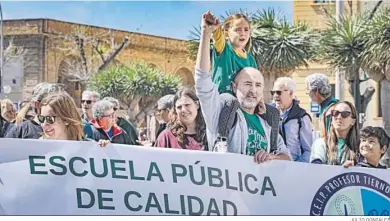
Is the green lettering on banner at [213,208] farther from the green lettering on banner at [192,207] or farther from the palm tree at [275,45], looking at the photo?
the palm tree at [275,45]

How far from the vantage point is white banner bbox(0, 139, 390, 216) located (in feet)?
14.5

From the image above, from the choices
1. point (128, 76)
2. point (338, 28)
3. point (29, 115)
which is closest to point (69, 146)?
point (29, 115)

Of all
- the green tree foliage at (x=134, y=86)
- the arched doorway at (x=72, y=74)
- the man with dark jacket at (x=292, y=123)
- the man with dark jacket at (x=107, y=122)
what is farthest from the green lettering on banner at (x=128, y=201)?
the arched doorway at (x=72, y=74)

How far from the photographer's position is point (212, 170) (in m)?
4.68

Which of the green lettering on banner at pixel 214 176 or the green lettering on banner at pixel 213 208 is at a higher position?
the green lettering on banner at pixel 214 176

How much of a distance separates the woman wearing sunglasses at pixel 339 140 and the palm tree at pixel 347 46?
16.5 m

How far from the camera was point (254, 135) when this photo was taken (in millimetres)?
4980

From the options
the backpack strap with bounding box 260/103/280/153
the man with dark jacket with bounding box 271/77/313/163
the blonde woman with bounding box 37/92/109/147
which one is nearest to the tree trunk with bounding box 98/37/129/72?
the man with dark jacket with bounding box 271/77/313/163

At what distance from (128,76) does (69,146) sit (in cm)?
3071

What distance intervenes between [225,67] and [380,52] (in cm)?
1593

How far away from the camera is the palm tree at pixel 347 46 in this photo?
21938mm

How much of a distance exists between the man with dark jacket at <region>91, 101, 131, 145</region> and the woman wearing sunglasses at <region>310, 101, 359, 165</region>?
2.13m

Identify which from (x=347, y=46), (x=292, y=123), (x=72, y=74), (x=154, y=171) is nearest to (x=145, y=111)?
(x=72, y=74)

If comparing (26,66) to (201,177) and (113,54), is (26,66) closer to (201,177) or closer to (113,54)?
(113,54)
